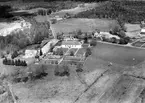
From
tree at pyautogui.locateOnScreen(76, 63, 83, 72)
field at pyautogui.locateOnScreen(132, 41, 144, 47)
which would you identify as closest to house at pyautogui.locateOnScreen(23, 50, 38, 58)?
tree at pyautogui.locateOnScreen(76, 63, 83, 72)

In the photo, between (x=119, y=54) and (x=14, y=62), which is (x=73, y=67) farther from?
(x=14, y=62)

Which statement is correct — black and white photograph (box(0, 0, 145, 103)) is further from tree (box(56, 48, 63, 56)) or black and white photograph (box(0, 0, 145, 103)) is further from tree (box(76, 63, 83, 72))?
tree (box(76, 63, 83, 72))

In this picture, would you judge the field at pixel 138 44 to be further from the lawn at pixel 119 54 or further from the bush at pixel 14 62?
the bush at pixel 14 62

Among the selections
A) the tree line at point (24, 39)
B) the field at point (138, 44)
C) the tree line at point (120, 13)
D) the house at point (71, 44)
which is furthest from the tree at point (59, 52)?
the tree line at point (120, 13)

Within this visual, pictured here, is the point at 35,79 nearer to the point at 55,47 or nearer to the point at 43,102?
the point at 43,102

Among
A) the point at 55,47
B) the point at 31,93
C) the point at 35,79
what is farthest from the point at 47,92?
the point at 55,47

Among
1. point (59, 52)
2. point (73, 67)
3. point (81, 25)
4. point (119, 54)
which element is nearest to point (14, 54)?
point (59, 52)

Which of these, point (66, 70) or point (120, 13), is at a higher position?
point (120, 13)
